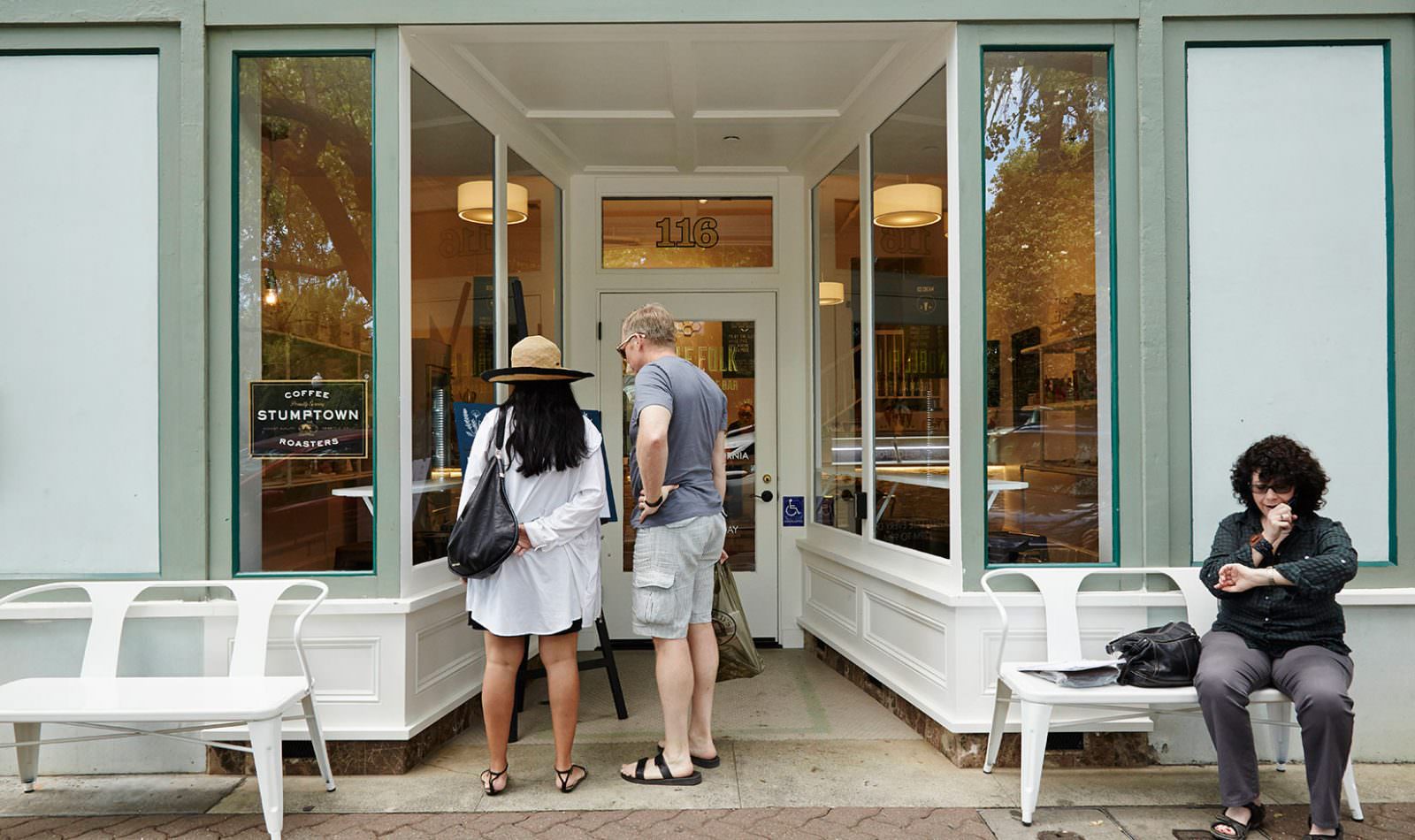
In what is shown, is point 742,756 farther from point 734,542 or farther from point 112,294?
point 112,294

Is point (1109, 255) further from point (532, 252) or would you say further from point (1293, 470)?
point (532, 252)

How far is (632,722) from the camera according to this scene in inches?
166

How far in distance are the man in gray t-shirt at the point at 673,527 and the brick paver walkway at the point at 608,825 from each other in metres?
0.35

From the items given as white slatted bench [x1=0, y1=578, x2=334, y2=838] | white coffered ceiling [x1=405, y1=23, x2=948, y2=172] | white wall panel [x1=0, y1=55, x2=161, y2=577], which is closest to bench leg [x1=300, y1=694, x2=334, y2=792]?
white slatted bench [x1=0, y1=578, x2=334, y2=838]

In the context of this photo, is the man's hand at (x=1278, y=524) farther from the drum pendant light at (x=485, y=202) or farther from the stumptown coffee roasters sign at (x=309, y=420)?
the drum pendant light at (x=485, y=202)

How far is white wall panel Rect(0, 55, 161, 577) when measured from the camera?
3699mm

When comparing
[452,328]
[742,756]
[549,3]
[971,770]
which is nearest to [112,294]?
[452,328]

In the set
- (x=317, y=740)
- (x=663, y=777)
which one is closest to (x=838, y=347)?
(x=663, y=777)

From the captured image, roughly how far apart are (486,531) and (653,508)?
2.03 ft

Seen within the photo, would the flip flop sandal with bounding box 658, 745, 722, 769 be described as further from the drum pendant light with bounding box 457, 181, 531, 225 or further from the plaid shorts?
the drum pendant light with bounding box 457, 181, 531, 225

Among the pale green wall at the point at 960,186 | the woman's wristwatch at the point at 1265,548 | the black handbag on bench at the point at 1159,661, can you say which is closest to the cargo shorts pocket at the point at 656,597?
the pale green wall at the point at 960,186

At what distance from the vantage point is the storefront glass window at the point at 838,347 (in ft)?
16.0

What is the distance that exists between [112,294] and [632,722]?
2932 mm

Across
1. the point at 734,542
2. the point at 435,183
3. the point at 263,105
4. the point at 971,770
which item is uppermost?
the point at 263,105
